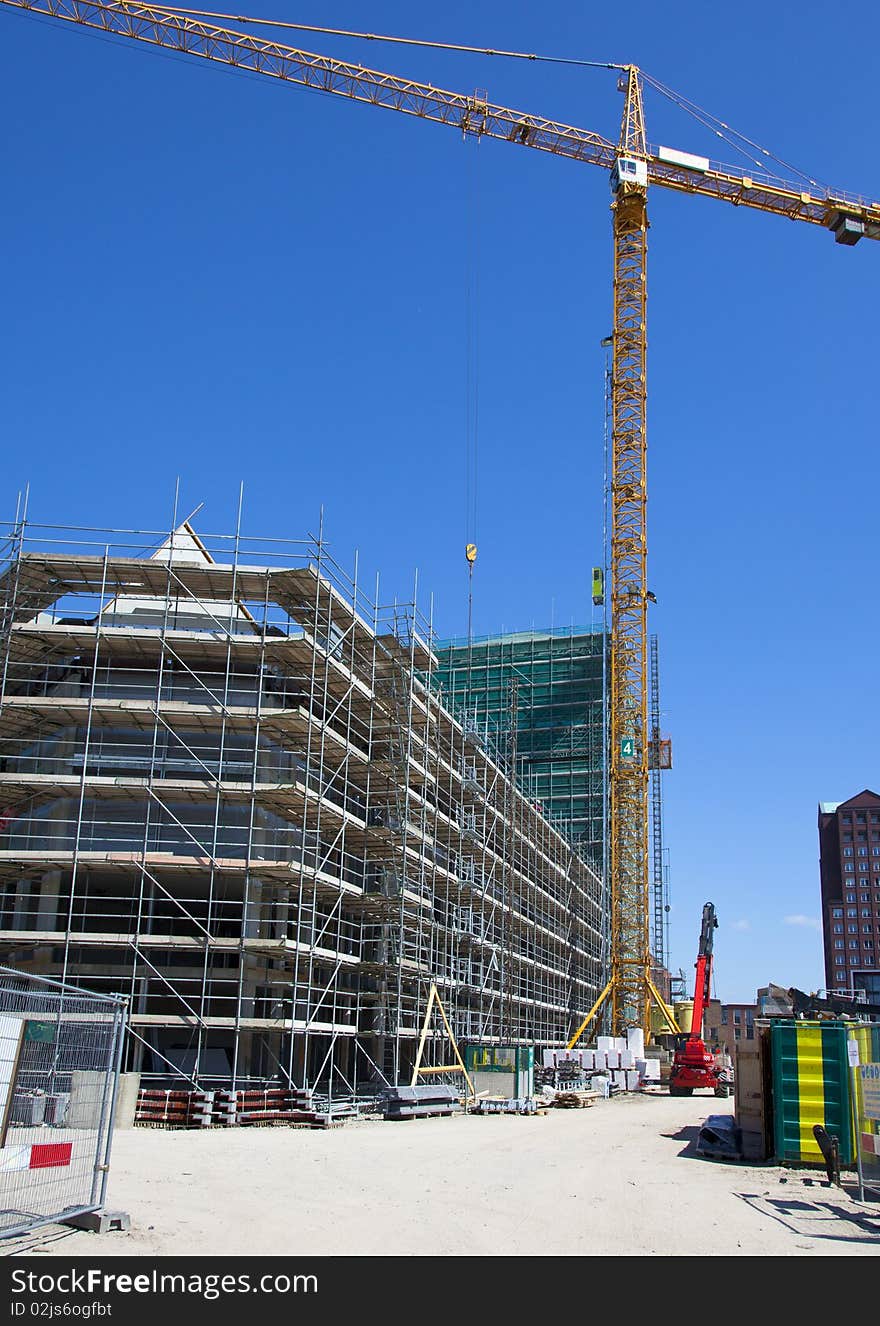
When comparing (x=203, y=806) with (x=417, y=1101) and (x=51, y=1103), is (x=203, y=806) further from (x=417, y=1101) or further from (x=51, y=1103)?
(x=51, y=1103)

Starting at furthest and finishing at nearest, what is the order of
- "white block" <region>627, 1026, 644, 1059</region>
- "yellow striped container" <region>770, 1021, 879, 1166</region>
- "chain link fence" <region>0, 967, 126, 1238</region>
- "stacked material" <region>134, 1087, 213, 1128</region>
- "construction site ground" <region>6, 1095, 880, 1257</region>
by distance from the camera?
"white block" <region>627, 1026, 644, 1059</region>, "stacked material" <region>134, 1087, 213, 1128</region>, "yellow striped container" <region>770, 1021, 879, 1166</region>, "construction site ground" <region>6, 1095, 880, 1257</region>, "chain link fence" <region>0, 967, 126, 1238</region>

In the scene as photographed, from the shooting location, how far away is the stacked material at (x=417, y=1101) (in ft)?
92.0

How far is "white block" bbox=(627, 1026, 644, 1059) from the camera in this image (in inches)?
2055

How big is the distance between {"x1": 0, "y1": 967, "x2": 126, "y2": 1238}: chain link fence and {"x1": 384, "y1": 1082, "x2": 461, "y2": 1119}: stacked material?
1694 cm

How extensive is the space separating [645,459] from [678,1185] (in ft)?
160

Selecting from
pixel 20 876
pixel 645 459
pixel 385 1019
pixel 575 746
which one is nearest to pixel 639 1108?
pixel 385 1019

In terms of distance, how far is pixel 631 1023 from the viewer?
58031 millimetres

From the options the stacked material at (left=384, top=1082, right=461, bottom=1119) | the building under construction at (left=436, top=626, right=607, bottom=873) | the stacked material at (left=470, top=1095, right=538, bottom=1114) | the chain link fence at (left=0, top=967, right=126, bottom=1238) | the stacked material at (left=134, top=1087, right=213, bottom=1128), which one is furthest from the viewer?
the building under construction at (left=436, top=626, right=607, bottom=873)

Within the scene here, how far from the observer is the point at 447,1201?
43.4 ft

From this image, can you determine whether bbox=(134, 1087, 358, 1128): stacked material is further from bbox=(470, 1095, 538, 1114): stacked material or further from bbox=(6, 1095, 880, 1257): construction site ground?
bbox=(470, 1095, 538, 1114): stacked material

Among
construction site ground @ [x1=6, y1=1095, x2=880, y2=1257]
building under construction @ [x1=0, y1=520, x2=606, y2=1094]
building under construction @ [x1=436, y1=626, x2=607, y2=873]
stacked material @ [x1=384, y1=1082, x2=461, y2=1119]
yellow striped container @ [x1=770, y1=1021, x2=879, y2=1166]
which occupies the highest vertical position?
building under construction @ [x1=436, y1=626, x2=607, y2=873]

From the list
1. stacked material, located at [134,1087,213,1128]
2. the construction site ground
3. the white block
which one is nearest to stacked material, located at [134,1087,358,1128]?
stacked material, located at [134,1087,213,1128]

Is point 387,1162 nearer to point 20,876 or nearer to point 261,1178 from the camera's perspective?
point 261,1178

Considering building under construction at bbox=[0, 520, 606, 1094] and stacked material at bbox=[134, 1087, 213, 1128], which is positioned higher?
building under construction at bbox=[0, 520, 606, 1094]
